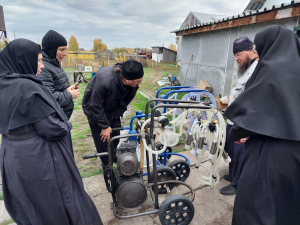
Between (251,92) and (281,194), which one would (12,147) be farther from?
(281,194)

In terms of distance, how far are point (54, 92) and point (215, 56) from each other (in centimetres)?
671

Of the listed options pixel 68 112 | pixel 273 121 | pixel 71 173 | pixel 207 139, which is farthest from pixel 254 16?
pixel 71 173

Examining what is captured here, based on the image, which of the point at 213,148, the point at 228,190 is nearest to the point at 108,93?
the point at 213,148

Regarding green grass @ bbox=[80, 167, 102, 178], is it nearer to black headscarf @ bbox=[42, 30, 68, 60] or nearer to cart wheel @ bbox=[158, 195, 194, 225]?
cart wheel @ bbox=[158, 195, 194, 225]

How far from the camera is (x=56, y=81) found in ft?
7.93

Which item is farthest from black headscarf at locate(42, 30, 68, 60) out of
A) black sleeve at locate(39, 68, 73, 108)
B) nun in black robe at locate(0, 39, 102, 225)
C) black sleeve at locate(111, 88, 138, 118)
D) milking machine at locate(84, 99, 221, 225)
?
milking machine at locate(84, 99, 221, 225)

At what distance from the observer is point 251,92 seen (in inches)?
56.2

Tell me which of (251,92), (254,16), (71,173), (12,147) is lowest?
(71,173)

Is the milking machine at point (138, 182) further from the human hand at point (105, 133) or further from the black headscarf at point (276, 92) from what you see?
the black headscarf at point (276, 92)

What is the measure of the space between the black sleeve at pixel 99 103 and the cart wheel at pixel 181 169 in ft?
3.87

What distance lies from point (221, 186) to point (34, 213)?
245 cm

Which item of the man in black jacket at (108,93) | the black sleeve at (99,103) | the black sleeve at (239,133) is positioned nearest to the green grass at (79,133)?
the man in black jacket at (108,93)

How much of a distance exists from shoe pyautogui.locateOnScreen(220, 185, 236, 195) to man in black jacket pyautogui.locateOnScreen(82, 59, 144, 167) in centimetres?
182

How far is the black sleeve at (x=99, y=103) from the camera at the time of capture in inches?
92.2
